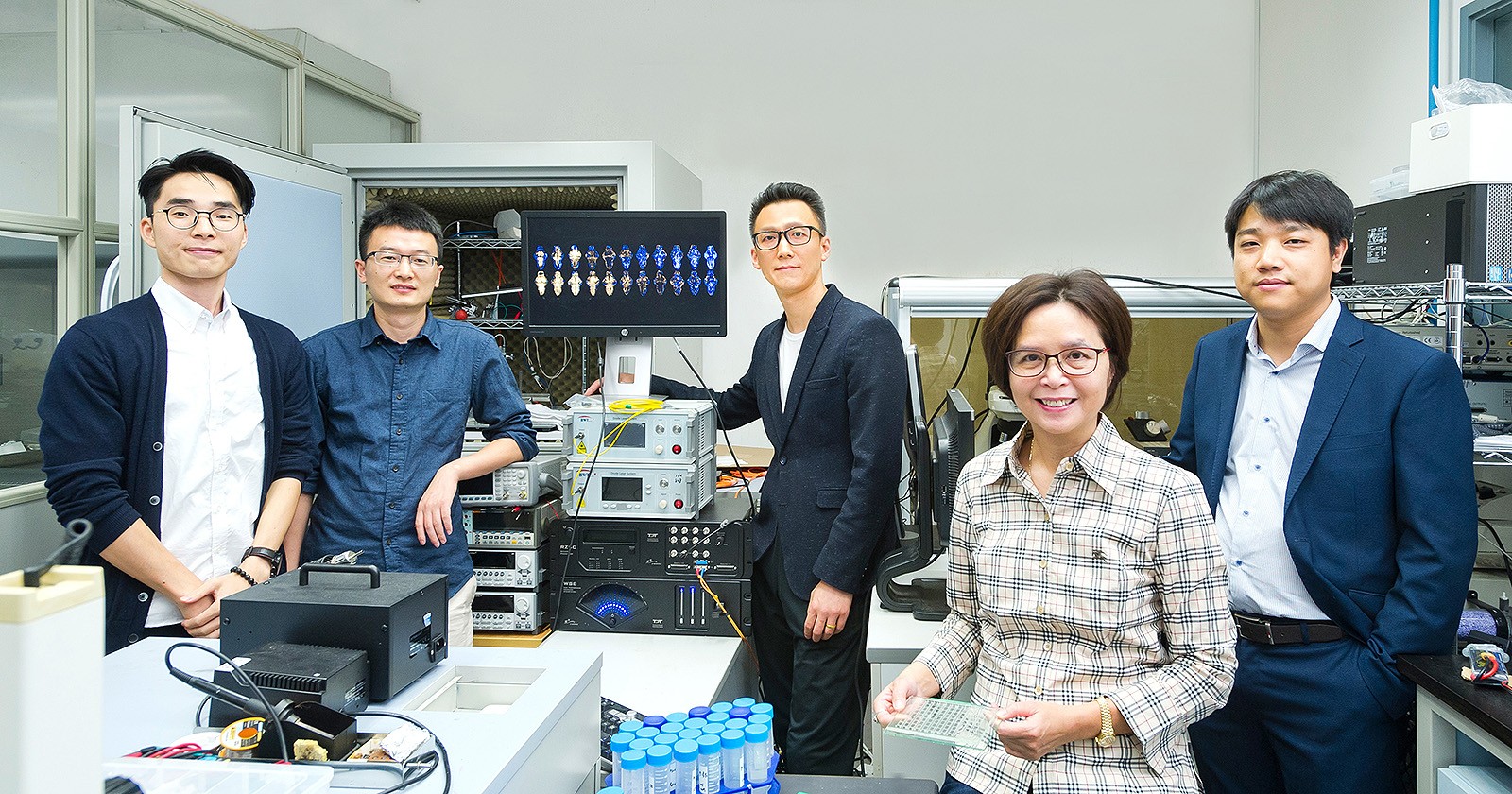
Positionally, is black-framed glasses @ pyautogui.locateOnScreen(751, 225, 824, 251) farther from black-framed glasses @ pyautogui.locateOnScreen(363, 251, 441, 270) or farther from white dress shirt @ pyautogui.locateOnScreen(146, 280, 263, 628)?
white dress shirt @ pyautogui.locateOnScreen(146, 280, 263, 628)

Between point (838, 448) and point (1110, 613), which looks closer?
point (1110, 613)

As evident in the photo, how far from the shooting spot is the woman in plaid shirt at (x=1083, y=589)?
1.27m

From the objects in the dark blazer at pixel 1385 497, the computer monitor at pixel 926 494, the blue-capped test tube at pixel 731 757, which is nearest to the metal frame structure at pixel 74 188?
the blue-capped test tube at pixel 731 757

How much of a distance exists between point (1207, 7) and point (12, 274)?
13.2ft

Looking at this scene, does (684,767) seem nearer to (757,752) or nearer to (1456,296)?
(757,752)

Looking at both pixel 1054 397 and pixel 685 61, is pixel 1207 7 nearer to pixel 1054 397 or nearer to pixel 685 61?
pixel 685 61

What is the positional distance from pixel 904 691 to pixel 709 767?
0.34 metres

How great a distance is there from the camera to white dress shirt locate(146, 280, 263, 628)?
1.75 m

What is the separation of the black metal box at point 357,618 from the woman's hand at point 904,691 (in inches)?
23.9

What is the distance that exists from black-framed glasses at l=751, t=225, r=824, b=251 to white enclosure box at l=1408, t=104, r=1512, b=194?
1.22 metres

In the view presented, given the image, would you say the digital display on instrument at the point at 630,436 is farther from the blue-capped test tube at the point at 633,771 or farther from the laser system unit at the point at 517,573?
the blue-capped test tube at the point at 633,771

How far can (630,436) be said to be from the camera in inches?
92.0

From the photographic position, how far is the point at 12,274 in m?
2.13

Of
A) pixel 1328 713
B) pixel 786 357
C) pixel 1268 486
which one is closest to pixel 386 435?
pixel 786 357
